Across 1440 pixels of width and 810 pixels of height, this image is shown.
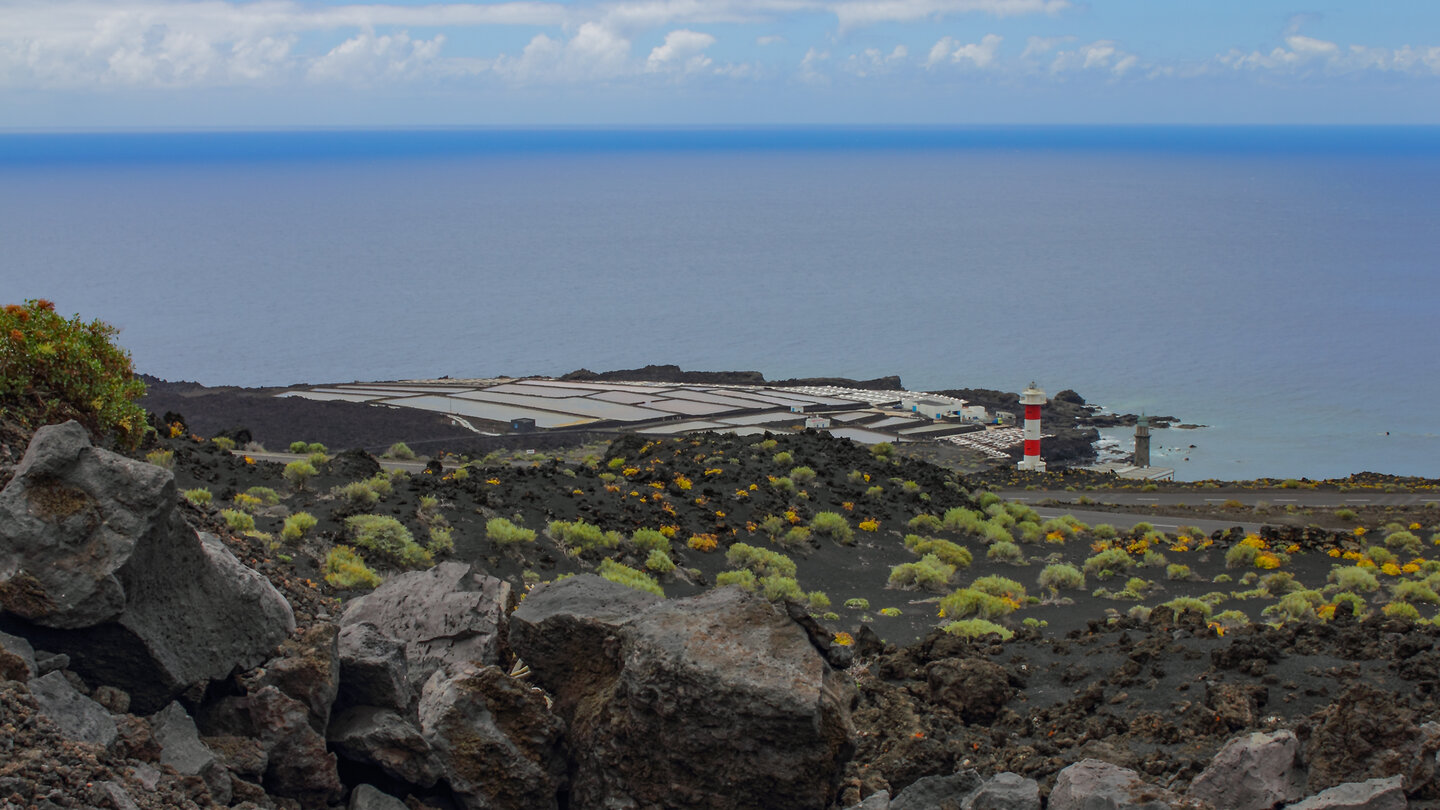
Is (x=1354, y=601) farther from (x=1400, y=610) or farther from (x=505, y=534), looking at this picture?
(x=505, y=534)

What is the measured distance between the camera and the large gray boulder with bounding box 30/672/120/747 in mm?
8805

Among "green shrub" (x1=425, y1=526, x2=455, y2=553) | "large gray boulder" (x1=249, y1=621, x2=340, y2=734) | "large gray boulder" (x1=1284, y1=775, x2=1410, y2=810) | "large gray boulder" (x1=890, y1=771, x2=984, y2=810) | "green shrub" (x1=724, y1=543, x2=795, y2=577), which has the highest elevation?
"large gray boulder" (x1=249, y1=621, x2=340, y2=734)

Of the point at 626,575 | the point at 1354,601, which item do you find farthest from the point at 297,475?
the point at 1354,601

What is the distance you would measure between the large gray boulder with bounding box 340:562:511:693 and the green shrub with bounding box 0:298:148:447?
301 inches

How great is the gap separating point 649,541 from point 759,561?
2.60 m

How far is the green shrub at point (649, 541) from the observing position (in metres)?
26.8

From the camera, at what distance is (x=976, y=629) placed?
21.4m

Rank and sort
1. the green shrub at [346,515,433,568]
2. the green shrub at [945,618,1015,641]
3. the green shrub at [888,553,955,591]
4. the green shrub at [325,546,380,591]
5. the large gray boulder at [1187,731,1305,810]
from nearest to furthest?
the large gray boulder at [1187,731,1305,810] < the green shrub at [325,546,380,591] < the green shrub at [945,618,1015,641] < the green shrub at [346,515,433,568] < the green shrub at [888,553,955,591]

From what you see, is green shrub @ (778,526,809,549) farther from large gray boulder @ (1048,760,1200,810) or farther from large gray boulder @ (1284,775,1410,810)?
large gray boulder @ (1284,775,1410,810)

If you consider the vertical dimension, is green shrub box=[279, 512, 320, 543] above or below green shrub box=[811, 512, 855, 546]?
above

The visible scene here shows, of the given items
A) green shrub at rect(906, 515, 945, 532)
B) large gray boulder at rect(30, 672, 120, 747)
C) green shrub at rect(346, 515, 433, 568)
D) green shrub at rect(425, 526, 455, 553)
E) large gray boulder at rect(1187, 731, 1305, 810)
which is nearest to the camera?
large gray boulder at rect(30, 672, 120, 747)

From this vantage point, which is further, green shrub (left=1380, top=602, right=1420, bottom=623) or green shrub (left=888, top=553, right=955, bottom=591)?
green shrub (left=888, top=553, right=955, bottom=591)

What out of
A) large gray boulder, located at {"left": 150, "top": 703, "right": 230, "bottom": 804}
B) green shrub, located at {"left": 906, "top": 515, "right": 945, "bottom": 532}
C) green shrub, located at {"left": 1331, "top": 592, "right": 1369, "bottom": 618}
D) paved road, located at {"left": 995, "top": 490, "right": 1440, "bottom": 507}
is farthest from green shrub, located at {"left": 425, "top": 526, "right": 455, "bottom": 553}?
paved road, located at {"left": 995, "top": 490, "right": 1440, "bottom": 507}

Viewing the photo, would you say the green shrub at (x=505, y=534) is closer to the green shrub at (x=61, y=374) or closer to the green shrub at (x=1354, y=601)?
the green shrub at (x=61, y=374)
